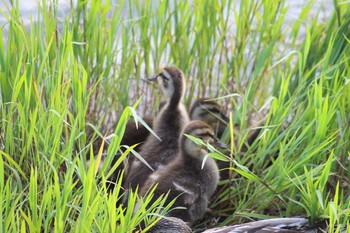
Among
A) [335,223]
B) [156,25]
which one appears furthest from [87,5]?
[335,223]

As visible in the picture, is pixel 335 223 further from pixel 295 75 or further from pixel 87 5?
pixel 87 5

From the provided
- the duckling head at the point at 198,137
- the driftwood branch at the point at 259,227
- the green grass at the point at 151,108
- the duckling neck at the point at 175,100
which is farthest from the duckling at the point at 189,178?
the duckling neck at the point at 175,100

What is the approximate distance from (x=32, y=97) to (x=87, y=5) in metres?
1.04

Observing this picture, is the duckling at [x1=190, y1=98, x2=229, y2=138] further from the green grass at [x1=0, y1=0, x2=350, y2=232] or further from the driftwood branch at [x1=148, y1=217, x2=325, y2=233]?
the driftwood branch at [x1=148, y1=217, x2=325, y2=233]

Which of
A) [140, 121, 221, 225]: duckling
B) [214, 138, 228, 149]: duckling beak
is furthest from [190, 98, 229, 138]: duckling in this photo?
[140, 121, 221, 225]: duckling

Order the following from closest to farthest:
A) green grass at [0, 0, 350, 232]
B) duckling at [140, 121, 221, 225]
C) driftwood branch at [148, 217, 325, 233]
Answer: green grass at [0, 0, 350, 232] → driftwood branch at [148, 217, 325, 233] → duckling at [140, 121, 221, 225]

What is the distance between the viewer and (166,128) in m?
5.09

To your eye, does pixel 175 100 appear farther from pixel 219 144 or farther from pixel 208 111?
pixel 219 144

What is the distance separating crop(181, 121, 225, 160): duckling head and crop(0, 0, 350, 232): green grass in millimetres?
176

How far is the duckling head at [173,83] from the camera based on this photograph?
517cm

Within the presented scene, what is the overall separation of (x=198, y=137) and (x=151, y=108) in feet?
4.12

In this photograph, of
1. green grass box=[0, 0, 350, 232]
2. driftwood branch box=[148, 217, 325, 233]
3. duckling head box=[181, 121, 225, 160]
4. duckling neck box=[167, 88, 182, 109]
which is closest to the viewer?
green grass box=[0, 0, 350, 232]

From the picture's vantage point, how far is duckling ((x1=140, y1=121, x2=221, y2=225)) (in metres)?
4.44

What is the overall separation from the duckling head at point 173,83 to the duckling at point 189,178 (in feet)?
1.54
